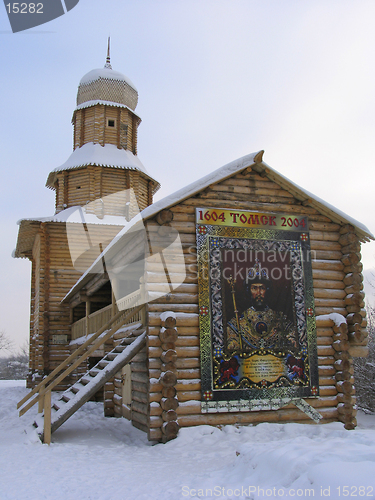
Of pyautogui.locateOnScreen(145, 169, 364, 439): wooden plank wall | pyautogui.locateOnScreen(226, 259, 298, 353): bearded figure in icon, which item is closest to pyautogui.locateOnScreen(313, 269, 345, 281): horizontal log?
pyautogui.locateOnScreen(145, 169, 364, 439): wooden plank wall

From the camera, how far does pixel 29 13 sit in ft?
25.8

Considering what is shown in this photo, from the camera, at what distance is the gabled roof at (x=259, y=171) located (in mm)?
9531

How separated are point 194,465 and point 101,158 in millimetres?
18692

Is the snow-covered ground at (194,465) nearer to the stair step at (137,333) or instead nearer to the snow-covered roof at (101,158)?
the stair step at (137,333)

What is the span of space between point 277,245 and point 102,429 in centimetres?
599

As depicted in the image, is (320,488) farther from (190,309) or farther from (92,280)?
(92,280)

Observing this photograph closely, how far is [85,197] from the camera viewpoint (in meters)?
22.7

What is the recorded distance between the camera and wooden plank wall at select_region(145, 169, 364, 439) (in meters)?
8.98

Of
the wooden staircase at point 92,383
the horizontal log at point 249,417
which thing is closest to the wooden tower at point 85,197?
the wooden staircase at point 92,383

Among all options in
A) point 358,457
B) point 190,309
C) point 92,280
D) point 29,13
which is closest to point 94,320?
point 92,280

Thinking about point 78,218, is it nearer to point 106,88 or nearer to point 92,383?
point 106,88

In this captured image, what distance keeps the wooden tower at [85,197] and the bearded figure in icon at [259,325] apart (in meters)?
7.96

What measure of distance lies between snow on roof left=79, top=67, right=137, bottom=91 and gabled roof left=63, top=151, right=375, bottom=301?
Result: 17.4m

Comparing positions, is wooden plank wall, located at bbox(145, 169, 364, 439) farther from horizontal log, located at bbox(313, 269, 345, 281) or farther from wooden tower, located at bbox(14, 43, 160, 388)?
wooden tower, located at bbox(14, 43, 160, 388)
